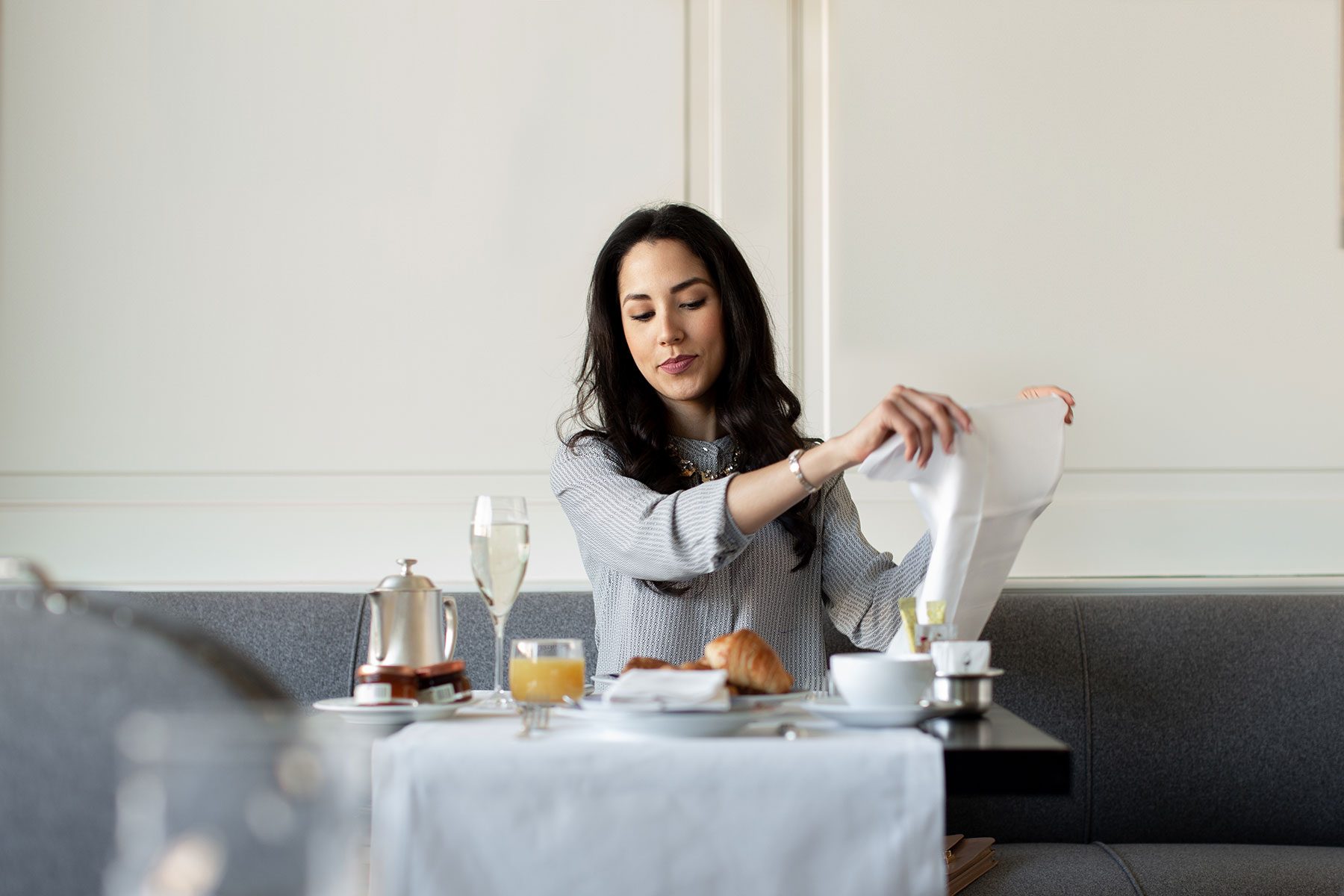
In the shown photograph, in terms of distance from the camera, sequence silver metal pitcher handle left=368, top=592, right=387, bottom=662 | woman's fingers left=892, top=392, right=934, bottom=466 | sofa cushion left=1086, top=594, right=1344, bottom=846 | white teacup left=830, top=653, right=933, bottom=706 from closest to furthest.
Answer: white teacup left=830, top=653, right=933, bottom=706
silver metal pitcher handle left=368, top=592, right=387, bottom=662
woman's fingers left=892, top=392, right=934, bottom=466
sofa cushion left=1086, top=594, right=1344, bottom=846

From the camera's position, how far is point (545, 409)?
7.10 ft

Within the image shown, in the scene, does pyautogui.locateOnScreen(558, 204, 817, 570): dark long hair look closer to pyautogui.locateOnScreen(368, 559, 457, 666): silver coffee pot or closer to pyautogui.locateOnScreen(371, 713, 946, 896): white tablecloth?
pyautogui.locateOnScreen(368, 559, 457, 666): silver coffee pot

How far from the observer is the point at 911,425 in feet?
4.07

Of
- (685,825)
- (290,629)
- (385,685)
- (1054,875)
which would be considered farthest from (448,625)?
(1054,875)

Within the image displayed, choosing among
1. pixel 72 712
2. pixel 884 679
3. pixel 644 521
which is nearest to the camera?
pixel 72 712

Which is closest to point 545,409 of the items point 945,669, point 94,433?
point 94,433

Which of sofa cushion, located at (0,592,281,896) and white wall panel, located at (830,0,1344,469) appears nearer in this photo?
sofa cushion, located at (0,592,281,896)

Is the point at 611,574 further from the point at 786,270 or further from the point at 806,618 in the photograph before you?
the point at 786,270

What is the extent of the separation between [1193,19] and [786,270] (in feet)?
2.77

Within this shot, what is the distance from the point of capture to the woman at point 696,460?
1626 millimetres

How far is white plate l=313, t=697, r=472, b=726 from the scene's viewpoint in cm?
96

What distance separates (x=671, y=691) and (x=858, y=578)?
0.80 metres

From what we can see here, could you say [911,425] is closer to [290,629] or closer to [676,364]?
[676,364]

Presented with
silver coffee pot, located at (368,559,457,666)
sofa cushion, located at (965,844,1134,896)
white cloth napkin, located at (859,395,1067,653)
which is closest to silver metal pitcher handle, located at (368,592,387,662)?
silver coffee pot, located at (368,559,457,666)
